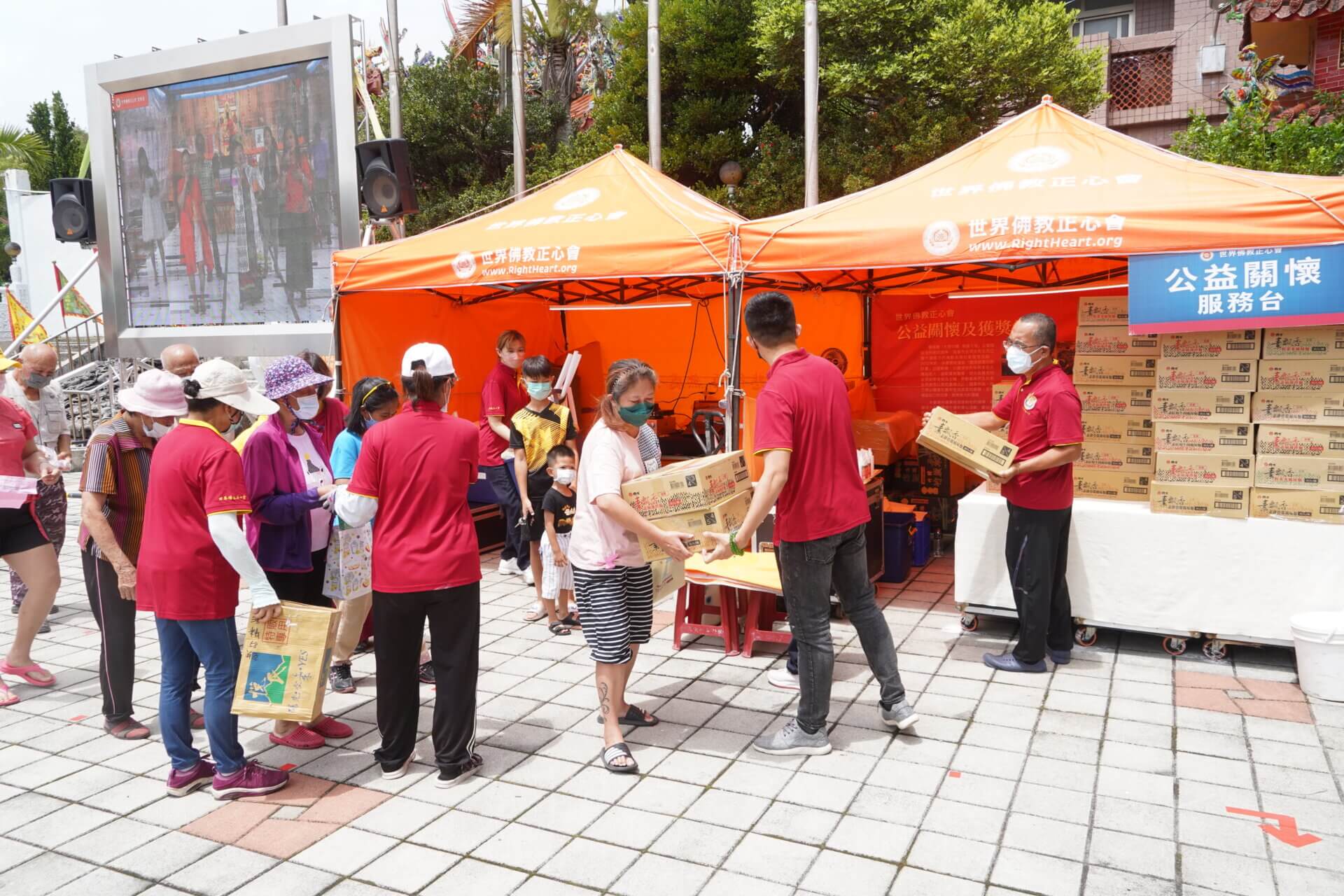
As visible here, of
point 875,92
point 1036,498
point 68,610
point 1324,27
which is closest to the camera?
point 1036,498

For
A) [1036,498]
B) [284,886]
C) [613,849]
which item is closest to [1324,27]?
[1036,498]

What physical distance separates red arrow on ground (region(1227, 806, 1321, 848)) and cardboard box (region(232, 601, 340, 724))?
3.28m

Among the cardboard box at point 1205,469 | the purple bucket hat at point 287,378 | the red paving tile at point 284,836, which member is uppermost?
the purple bucket hat at point 287,378

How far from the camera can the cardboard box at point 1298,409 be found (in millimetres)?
4555

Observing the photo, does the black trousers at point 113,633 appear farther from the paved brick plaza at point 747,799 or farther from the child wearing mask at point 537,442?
the child wearing mask at point 537,442

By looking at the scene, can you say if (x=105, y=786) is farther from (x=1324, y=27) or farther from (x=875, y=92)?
(x=1324, y=27)

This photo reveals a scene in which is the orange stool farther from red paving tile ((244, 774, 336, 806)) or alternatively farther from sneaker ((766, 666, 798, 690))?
red paving tile ((244, 774, 336, 806))

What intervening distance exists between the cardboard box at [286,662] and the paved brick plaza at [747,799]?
410mm

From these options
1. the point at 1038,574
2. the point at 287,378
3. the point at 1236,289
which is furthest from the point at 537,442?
the point at 1236,289

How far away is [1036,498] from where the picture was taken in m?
4.62

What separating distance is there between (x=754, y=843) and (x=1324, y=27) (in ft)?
45.1

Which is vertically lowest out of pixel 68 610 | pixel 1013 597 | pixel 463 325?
pixel 68 610

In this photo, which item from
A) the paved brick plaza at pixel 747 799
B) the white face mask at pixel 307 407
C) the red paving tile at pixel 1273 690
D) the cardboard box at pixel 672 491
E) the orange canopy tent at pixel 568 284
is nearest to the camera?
the paved brick plaza at pixel 747 799

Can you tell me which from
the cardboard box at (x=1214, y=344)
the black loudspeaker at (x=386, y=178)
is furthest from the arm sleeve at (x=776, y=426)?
the black loudspeaker at (x=386, y=178)
